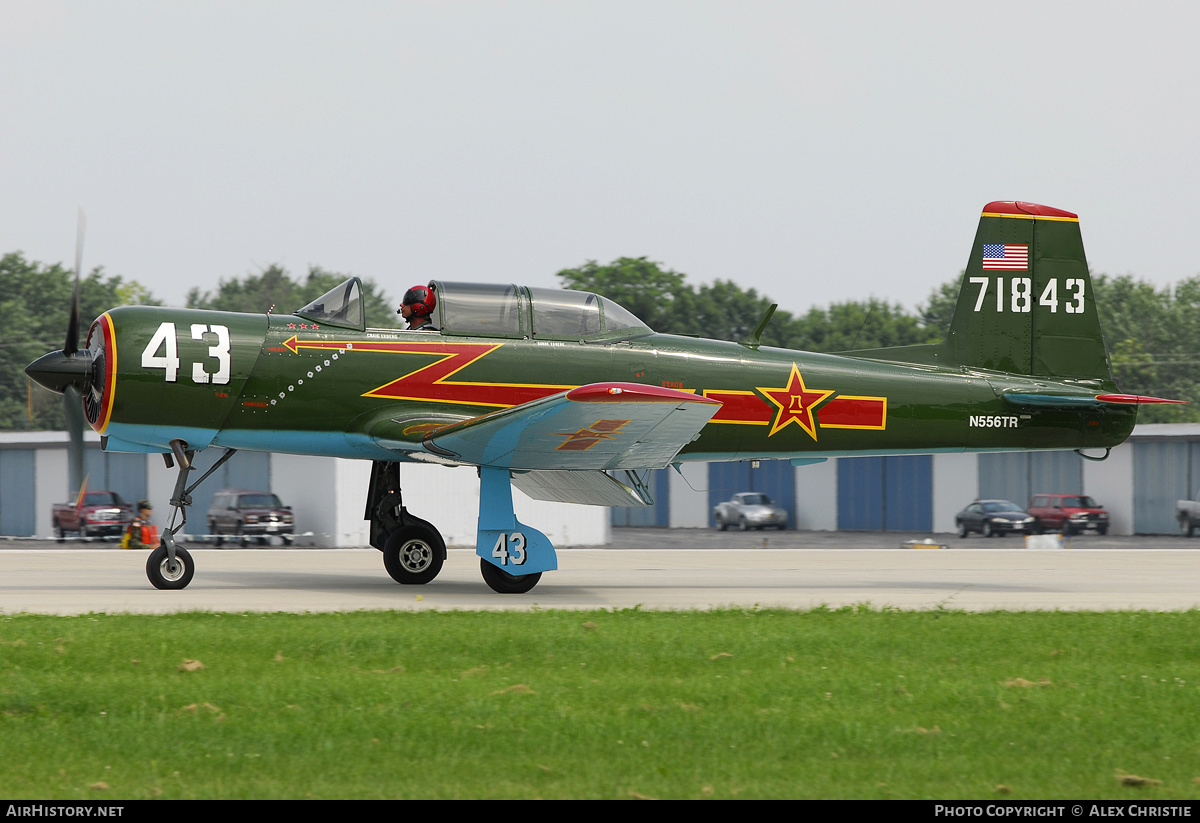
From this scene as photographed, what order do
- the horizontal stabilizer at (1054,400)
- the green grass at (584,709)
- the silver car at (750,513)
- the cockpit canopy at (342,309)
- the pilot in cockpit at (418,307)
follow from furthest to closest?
the silver car at (750,513) → the horizontal stabilizer at (1054,400) → the pilot in cockpit at (418,307) → the cockpit canopy at (342,309) → the green grass at (584,709)

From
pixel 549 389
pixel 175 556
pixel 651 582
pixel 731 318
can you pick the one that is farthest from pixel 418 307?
pixel 731 318

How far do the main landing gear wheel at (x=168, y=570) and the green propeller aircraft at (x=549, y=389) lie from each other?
21mm

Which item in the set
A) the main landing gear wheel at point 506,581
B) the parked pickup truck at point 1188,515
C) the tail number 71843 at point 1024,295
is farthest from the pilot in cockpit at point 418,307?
the parked pickup truck at point 1188,515

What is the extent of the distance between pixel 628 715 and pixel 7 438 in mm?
35402

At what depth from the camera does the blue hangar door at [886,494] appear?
41844 millimetres

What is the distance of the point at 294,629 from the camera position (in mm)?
8523

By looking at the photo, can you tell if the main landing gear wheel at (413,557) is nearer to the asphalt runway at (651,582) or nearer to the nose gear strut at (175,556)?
the asphalt runway at (651,582)

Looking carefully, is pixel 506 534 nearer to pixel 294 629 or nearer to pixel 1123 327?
pixel 294 629

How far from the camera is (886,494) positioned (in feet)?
141

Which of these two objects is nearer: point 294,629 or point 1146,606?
point 294,629

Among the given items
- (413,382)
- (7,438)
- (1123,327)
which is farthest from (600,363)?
(1123,327)

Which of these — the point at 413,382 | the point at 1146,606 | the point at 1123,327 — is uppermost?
the point at 1123,327

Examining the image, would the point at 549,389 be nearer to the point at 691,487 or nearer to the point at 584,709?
the point at 584,709

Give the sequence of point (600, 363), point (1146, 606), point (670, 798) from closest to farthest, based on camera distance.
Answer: point (670, 798) → point (1146, 606) → point (600, 363)
